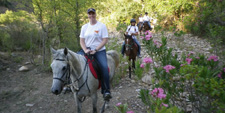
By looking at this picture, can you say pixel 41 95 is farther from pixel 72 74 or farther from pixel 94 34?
pixel 94 34

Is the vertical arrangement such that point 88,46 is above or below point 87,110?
above

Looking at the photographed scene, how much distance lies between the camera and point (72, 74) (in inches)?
99.7

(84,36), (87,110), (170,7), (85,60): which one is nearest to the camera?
(85,60)

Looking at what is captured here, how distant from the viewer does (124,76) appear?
19.1 feet

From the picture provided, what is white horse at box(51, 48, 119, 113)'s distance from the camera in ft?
6.65

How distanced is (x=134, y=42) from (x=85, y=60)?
3625mm

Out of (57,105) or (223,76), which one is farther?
(57,105)

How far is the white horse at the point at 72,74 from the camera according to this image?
2.03m

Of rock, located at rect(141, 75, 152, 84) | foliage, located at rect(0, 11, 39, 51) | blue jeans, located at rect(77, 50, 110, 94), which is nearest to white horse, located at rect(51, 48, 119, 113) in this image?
blue jeans, located at rect(77, 50, 110, 94)

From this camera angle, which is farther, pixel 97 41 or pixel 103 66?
pixel 97 41

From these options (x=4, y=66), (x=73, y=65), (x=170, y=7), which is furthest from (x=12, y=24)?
(x=170, y=7)

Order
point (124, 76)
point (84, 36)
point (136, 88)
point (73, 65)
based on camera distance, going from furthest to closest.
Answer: point (124, 76) < point (136, 88) < point (84, 36) < point (73, 65)

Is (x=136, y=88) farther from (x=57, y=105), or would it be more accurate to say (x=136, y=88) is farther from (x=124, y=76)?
(x=57, y=105)

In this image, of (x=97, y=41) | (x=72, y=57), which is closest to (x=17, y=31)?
(x=97, y=41)
